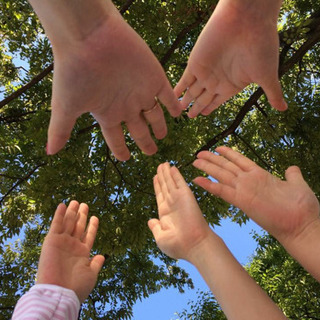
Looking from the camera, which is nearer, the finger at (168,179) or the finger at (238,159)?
the finger at (238,159)

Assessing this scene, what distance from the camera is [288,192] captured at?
246 centimetres

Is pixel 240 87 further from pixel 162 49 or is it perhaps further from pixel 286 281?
pixel 286 281

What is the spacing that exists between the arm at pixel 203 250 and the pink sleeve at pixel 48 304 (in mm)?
750

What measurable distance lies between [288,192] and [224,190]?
44 centimetres

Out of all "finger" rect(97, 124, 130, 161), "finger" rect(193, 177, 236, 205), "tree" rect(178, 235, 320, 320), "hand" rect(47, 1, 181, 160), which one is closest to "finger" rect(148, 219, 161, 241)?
"finger" rect(193, 177, 236, 205)

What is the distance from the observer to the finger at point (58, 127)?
2.04m

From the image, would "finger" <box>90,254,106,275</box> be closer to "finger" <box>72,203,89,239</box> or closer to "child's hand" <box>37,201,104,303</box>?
"child's hand" <box>37,201,104,303</box>

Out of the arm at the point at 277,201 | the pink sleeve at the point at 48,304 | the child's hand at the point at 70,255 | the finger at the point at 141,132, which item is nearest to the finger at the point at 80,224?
the child's hand at the point at 70,255

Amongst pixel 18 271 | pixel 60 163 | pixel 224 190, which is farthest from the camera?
pixel 18 271

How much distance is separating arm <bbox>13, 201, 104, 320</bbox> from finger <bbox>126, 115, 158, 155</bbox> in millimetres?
853

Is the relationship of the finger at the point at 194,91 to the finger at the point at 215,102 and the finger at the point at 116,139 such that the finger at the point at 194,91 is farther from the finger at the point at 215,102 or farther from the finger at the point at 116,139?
the finger at the point at 116,139

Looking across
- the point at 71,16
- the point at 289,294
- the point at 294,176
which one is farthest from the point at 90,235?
the point at 289,294

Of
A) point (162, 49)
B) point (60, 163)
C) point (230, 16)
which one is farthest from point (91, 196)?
point (230, 16)

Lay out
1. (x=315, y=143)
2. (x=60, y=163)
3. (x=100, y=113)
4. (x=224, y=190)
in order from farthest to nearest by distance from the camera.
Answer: (x=315, y=143)
(x=60, y=163)
(x=224, y=190)
(x=100, y=113)
